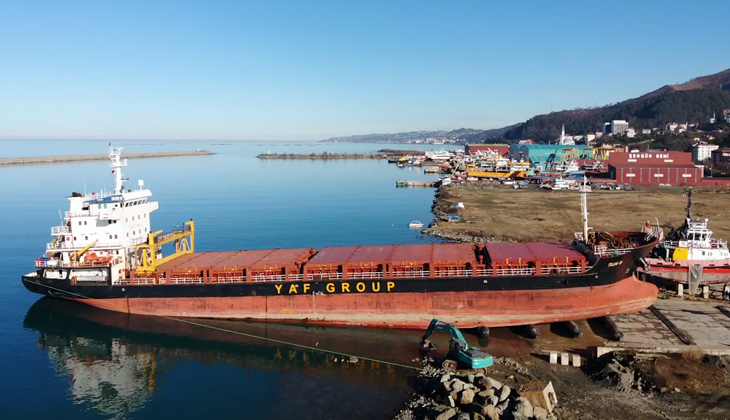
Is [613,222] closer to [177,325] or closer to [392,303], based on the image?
[392,303]

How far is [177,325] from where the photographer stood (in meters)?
23.5

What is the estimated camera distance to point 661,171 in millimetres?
77875

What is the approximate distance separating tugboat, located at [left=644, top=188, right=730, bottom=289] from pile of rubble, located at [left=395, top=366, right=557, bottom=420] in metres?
14.7

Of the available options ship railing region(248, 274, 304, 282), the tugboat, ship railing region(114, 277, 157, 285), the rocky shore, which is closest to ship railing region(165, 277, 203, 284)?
ship railing region(114, 277, 157, 285)

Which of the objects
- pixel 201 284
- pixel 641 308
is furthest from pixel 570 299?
pixel 201 284

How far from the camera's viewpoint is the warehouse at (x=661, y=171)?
7681 cm

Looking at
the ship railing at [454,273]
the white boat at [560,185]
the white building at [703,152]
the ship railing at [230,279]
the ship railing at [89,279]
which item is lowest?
the ship railing at [89,279]

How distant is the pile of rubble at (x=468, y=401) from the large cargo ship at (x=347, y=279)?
569 centimetres

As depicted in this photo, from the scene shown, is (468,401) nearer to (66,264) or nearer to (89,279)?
(89,279)

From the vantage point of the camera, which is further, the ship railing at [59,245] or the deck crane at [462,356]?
the ship railing at [59,245]

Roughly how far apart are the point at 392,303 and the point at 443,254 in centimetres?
384

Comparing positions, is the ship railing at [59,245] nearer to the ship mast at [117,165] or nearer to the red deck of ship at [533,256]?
the ship mast at [117,165]

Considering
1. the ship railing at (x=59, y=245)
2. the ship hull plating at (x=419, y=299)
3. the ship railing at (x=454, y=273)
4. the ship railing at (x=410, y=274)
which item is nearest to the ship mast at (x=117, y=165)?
the ship railing at (x=59, y=245)

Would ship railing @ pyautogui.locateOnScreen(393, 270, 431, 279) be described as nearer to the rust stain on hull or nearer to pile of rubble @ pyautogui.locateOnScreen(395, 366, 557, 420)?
the rust stain on hull
